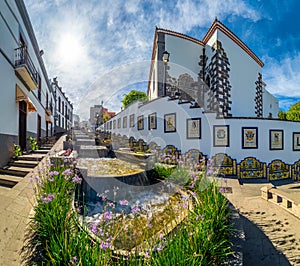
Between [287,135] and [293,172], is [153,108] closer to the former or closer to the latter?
[287,135]

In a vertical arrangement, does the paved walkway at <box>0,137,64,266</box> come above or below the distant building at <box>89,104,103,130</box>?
below

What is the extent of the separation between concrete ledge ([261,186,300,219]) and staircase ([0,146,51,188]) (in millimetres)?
6601

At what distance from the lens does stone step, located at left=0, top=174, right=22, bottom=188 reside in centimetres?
498

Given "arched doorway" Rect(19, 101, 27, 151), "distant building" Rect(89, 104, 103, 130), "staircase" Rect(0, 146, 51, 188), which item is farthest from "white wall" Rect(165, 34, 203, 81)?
"distant building" Rect(89, 104, 103, 130)

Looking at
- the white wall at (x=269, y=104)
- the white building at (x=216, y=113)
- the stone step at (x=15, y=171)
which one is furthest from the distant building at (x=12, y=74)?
the white wall at (x=269, y=104)

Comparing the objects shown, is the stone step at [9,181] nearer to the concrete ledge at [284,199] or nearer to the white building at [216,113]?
the white building at [216,113]

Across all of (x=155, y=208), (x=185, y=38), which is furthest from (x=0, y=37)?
(x=185, y=38)

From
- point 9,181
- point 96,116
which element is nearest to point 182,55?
point 9,181

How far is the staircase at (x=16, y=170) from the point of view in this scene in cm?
511

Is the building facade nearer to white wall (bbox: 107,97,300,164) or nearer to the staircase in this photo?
the staircase

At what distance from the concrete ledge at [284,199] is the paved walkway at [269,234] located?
0.11 metres

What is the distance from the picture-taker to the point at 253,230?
3.28 m

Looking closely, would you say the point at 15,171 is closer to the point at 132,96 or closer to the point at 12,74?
the point at 12,74

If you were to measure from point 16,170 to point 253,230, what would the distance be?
6.60 metres
